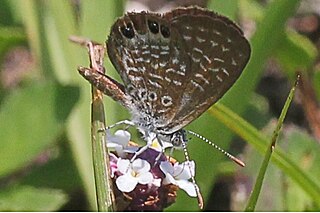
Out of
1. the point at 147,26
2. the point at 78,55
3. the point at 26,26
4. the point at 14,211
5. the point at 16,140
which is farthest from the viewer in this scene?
the point at 26,26

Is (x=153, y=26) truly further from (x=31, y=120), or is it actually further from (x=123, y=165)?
(x=31, y=120)

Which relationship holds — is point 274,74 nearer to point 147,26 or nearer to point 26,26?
point 26,26

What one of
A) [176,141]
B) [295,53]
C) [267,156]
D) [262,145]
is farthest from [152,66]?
[295,53]

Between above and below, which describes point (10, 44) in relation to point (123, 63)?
above

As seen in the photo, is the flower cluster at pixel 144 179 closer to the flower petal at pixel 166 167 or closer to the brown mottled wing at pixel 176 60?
the flower petal at pixel 166 167

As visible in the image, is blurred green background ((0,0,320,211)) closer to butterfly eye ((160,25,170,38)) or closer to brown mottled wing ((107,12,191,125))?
brown mottled wing ((107,12,191,125))

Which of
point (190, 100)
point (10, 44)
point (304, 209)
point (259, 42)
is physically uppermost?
point (10, 44)

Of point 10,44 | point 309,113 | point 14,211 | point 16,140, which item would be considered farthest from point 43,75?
point 309,113
